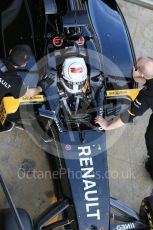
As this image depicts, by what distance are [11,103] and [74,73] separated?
1.96 ft

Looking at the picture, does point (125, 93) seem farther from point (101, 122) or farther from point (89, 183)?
point (89, 183)

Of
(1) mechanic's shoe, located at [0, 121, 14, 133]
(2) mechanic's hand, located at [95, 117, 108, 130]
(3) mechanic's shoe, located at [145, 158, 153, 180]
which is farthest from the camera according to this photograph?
(3) mechanic's shoe, located at [145, 158, 153, 180]

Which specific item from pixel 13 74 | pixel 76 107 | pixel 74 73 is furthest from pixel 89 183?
pixel 13 74

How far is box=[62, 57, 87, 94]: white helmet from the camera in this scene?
434cm

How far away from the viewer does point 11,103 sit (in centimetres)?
438

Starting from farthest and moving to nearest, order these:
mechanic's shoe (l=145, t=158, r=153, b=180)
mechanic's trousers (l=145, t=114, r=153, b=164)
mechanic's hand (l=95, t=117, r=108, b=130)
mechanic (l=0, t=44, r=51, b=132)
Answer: mechanic's shoe (l=145, t=158, r=153, b=180), mechanic's trousers (l=145, t=114, r=153, b=164), mechanic's hand (l=95, t=117, r=108, b=130), mechanic (l=0, t=44, r=51, b=132)

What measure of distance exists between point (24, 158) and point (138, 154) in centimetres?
125

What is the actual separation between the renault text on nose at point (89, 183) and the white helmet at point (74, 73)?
1.91 feet

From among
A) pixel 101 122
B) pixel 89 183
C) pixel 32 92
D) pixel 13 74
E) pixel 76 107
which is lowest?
pixel 89 183

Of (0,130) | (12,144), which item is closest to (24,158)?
(12,144)

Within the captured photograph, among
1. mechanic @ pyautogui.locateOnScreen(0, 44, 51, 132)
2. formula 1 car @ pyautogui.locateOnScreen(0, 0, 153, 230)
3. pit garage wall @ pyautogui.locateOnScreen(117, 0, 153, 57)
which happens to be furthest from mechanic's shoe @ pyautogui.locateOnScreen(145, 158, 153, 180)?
mechanic @ pyautogui.locateOnScreen(0, 44, 51, 132)

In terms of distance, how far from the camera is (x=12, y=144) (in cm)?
536

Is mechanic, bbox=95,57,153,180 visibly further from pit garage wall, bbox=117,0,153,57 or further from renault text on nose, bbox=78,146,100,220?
pit garage wall, bbox=117,0,153,57

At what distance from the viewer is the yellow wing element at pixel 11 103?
436 cm
